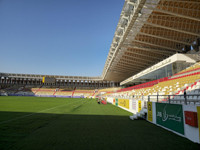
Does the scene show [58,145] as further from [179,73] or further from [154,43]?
[154,43]

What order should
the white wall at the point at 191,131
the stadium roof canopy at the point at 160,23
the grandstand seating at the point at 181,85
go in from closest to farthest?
the white wall at the point at 191,131
the grandstand seating at the point at 181,85
the stadium roof canopy at the point at 160,23

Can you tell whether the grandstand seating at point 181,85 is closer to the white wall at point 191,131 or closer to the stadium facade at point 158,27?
the white wall at point 191,131

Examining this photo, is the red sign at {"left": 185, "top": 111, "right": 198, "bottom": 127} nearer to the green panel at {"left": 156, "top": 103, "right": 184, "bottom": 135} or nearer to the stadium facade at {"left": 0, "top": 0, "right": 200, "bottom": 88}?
the green panel at {"left": 156, "top": 103, "right": 184, "bottom": 135}

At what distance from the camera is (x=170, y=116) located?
249 inches

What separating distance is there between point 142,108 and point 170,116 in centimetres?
380

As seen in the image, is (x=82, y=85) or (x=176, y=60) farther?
(x=82, y=85)

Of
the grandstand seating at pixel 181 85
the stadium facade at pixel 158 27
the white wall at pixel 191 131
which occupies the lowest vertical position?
the white wall at pixel 191 131

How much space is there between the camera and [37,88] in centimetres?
7356

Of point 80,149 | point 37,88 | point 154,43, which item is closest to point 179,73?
point 154,43

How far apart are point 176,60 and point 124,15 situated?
10210mm

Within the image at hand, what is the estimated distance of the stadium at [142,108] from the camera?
4785 millimetres

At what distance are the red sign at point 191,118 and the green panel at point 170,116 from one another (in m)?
0.42

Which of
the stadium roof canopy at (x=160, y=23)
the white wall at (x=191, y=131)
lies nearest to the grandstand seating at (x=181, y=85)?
the white wall at (x=191, y=131)

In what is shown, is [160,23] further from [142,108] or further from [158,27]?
[142,108]
